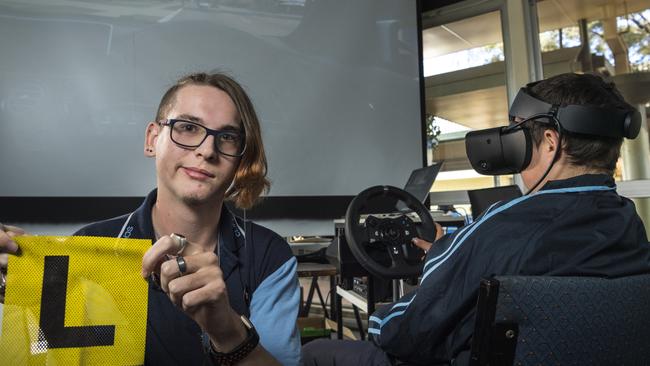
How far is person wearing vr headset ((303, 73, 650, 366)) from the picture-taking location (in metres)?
1.07

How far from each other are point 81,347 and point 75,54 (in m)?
2.37

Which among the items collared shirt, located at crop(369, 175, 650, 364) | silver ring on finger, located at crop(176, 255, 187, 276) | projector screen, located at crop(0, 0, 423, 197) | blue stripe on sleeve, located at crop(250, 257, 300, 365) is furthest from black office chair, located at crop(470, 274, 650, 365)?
projector screen, located at crop(0, 0, 423, 197)

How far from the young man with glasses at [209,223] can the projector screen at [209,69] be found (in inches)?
72.1

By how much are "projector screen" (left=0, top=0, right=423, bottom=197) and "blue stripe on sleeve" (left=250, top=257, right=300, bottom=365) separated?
6.84 ft

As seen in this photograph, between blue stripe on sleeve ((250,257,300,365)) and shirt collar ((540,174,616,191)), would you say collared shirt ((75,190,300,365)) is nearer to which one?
blue stripe on sleeve ((250,257,300,365))

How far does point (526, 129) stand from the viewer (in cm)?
143

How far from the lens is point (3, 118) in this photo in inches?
101

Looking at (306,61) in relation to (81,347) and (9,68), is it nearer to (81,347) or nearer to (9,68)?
(9,68)

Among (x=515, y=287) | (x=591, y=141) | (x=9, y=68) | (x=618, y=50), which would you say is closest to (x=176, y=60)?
(x=9, y=68)

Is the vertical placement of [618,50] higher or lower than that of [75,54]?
higher

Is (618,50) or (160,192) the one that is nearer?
(160,192)

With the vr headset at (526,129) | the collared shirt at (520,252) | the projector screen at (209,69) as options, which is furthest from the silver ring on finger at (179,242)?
the projector screen at (209,69)

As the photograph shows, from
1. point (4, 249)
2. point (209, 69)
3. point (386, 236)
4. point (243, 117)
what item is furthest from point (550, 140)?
point (209, 69)

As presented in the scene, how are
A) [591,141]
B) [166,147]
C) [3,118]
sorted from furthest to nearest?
[3,118], [591,141], [166,147]
